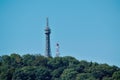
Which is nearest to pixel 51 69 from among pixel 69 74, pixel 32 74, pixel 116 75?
pixel 69 74

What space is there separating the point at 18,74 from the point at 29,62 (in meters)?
13.2

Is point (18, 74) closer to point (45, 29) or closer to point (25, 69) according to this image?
point (25, 69)

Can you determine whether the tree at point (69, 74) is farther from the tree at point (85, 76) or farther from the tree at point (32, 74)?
the tree at point (32, 74)

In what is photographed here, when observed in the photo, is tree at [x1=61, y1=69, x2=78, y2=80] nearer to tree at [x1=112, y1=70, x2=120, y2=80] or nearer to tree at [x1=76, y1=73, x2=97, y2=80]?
tree at [x1=76, y1=73, x2=97, y2=80]

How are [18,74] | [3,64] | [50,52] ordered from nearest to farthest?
[18,74], [3,64], [50,52]

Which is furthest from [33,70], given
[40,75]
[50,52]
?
[50,52]

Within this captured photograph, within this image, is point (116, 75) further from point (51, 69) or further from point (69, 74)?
point (51, 69)

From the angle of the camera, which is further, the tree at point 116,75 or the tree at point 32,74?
the tree at point 116,75

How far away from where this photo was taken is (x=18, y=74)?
112562 mm

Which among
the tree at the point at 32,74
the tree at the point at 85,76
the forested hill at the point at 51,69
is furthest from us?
the forested hill at the point at 51,69

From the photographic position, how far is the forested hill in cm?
11338

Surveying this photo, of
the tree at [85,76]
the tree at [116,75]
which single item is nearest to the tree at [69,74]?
the tree at [85,76]

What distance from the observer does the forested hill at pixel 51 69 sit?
11338cm

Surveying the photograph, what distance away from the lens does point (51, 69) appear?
409 feet
